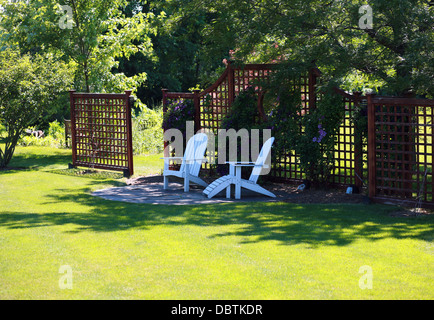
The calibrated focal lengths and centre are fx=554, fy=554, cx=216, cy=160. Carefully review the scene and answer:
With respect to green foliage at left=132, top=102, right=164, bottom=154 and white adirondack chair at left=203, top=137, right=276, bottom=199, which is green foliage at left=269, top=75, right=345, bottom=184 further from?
green foliage at left=132, top=102, right=164, bottom=154

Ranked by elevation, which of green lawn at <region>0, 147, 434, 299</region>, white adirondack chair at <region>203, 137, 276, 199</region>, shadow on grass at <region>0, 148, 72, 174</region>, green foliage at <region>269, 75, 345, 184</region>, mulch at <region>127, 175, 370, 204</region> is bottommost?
green lawn at <region>0, 147, 434, 299</region>

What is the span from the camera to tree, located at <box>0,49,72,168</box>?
1280cm

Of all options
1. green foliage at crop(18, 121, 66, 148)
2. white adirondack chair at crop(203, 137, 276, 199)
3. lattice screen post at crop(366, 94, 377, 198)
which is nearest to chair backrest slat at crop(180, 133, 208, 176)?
white adirondack chair at crop(203, 137, 276, 199)

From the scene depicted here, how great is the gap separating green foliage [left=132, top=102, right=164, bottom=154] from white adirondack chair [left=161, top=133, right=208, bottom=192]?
617cm

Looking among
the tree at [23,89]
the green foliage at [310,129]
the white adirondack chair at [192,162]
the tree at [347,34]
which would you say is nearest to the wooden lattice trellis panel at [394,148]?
the tree at [347,34]

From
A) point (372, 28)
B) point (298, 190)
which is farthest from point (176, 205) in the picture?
point (372, 28)

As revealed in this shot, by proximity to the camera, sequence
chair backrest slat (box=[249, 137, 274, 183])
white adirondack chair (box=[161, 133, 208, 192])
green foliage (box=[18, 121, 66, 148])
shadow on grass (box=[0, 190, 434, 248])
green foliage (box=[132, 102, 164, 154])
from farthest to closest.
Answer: green foliage (box=[18, 121, 66, 148])
green foliage (box=[132, 102, 164, 154])
white adirondack chair (box=[161, 133, 208, 192])
chair backrest slat (box=[249, 137, 274, 183])
shadow on grass (box=[0, 190, 434, 248])

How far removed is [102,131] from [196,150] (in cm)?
312

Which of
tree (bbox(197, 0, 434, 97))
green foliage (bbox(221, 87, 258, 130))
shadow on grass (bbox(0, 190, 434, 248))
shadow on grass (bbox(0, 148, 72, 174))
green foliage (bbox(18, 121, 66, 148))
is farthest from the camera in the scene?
green foliage (bbox(18, 121, 66, 148))

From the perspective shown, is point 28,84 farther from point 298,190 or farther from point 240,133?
point 298,190

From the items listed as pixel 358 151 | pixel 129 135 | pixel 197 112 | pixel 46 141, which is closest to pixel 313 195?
pixel 358 151

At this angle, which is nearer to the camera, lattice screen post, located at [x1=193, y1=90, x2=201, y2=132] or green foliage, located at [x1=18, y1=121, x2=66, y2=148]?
lattice screen post, located at [x1=193, y1=90, x2=201, y2=132]

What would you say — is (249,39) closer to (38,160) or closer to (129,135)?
(129,135)

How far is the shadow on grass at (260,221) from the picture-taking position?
6594mm
